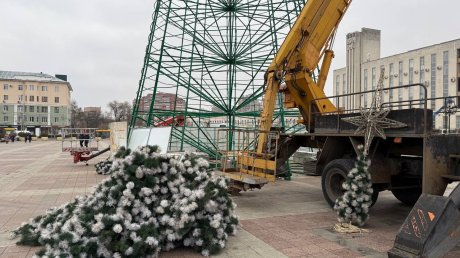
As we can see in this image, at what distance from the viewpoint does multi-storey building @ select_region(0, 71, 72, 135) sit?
93500 millimetres

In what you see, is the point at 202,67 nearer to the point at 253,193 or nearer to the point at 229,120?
the point at 229,120

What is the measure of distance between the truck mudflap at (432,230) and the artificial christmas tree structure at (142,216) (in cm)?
241

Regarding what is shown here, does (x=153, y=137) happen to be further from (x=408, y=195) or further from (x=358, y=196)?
(x=408, y=195)

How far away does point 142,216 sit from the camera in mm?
5473

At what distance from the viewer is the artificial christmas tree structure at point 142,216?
194 inches

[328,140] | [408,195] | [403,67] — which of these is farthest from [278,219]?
[403,67]

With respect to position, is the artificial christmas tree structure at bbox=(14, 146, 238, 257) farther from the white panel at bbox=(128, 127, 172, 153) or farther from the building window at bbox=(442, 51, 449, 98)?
the building window at bbox=(442, 51, 449, 98)

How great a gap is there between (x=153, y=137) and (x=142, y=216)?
597 cm

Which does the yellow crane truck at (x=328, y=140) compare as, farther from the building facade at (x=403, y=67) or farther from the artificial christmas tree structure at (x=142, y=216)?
the building facade at (x=403, y=67)

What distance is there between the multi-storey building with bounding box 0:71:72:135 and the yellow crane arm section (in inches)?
3706

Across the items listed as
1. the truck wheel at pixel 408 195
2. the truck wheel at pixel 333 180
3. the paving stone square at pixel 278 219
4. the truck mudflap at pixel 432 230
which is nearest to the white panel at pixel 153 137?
the paving stone square at pixel 278 219

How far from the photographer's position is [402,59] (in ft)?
203

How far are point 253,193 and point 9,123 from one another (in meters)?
99.5

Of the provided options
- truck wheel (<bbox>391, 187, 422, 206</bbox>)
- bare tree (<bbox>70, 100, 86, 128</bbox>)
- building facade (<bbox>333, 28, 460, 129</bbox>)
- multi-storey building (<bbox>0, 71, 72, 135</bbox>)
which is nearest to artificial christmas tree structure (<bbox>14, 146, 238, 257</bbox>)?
truck wheel (<bbox>391, 187, 422, 206</bbox>)
